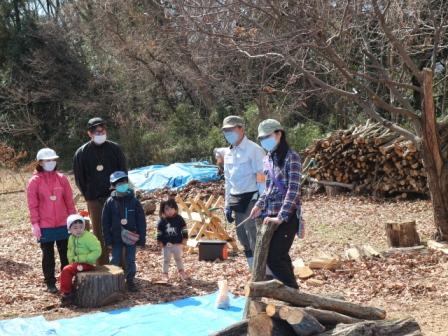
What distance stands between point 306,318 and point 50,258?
3856 mm

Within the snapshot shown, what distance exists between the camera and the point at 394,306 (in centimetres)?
612

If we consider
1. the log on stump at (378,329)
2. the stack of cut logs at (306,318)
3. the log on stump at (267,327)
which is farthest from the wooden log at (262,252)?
the log on stump at (378,329)

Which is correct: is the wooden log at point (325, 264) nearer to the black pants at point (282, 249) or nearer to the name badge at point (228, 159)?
the name badge at point (228, 159)

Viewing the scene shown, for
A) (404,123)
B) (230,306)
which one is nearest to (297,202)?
(230,306)

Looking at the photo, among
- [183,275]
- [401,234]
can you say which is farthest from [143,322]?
[401,234]

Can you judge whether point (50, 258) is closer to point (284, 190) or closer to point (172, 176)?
point (284, 190)

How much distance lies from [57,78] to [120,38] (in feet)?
15.9

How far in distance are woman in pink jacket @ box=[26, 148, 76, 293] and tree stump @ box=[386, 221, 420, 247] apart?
4.43 m

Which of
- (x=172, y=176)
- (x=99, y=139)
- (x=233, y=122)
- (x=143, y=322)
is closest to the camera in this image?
(x=143, y=322)

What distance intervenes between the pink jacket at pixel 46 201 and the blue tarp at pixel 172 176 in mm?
9811

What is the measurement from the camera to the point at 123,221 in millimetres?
6980

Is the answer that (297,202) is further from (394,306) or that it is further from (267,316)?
(394,306)

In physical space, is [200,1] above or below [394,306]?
above

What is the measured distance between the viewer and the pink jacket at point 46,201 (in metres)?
6.96
